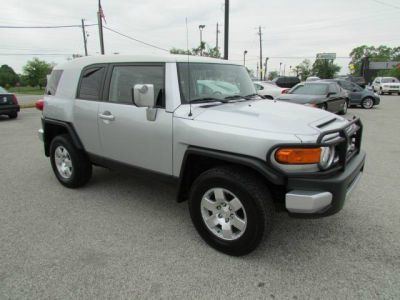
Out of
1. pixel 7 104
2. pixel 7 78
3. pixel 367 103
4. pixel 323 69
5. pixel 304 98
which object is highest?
pixel 323 69

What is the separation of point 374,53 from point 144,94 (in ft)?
437

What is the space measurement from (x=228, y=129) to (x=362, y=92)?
52.9 feet

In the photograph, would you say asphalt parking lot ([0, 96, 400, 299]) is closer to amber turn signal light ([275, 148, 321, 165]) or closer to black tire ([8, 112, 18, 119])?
amber turn signal light ([275, 148, 321, 165])

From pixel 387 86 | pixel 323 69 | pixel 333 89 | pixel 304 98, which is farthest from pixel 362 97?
pixel 323 69

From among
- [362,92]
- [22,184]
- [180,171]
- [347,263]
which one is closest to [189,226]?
[180,171]

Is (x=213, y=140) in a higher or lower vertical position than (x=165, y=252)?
higher

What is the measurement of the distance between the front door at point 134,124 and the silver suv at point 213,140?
1cm

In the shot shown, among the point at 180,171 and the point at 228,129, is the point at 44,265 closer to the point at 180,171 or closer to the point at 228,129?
the point at 180,171

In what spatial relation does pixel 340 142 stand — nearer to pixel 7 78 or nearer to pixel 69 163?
pixel 69 163

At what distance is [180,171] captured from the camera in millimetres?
3137

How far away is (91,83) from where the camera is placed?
4082 mm

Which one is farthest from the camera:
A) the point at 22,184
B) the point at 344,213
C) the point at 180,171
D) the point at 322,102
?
the point at 322,102

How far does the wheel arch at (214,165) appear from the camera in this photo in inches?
101

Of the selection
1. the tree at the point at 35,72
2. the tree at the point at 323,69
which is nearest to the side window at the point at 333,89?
the tree at the point at 35,72
